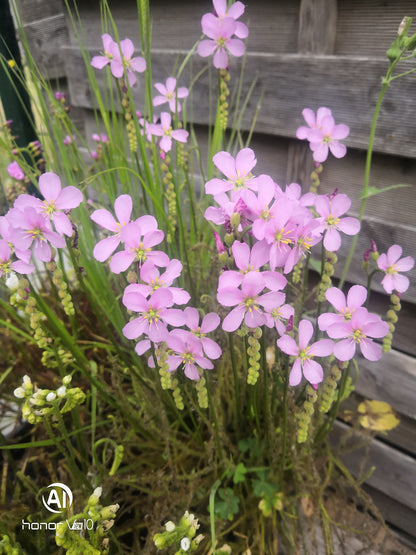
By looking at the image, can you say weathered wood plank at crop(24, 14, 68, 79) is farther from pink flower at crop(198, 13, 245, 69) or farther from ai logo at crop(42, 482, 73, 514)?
Result: ai logo at crop(42, 482, 73, 514)

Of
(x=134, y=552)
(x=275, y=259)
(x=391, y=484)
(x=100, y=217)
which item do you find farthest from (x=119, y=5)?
(x=391, y=484)

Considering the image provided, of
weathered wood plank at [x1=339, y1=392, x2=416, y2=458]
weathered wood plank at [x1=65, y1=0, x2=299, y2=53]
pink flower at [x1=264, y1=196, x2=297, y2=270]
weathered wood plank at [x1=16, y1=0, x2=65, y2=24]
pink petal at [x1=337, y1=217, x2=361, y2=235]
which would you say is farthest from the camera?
weathered wood plank at [x1=16, y1=0, x2=65, y2=24]

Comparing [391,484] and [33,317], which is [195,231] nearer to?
[33,317]

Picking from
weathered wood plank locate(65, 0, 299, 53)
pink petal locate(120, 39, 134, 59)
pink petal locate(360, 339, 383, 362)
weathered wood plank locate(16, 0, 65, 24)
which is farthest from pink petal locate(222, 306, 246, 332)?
weathered wood plank locate(16, 0, 65, 24)

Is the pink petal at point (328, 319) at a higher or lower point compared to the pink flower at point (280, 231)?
lower

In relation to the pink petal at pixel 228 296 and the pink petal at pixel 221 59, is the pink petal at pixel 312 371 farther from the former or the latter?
the pink petal at pixel 221 59

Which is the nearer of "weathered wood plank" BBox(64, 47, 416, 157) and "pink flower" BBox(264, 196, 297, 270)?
"pink flower" BBox(264, 196, 297, 270)

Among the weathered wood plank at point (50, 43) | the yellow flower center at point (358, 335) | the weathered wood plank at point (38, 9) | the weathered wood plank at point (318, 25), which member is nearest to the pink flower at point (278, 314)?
the yellow flower center at point (358, 335)
